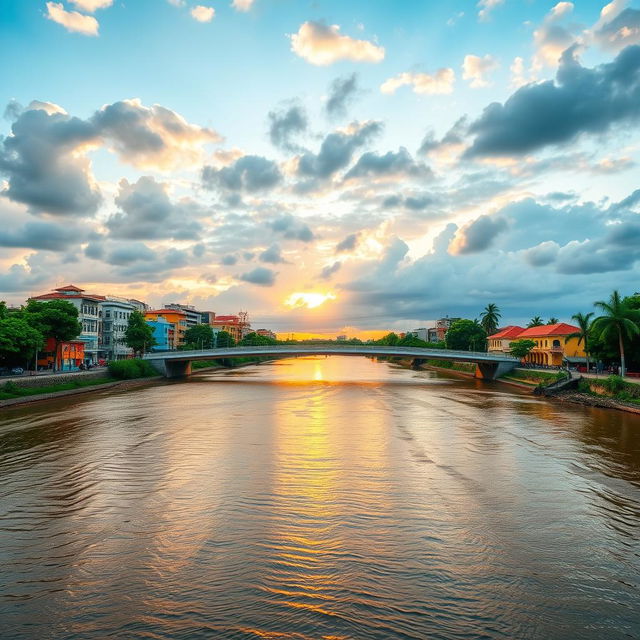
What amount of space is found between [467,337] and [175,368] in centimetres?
5695

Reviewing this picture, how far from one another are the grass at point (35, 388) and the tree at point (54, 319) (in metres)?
5.68

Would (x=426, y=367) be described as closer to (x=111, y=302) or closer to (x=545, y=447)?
(x=111, y=302)

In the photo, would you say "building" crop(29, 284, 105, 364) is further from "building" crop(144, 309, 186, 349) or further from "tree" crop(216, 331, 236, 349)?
"tree" crop(216, 331, 236, 349)

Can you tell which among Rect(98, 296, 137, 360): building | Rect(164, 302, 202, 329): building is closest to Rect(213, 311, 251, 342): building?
Rect(164, 302, 202, 329): building

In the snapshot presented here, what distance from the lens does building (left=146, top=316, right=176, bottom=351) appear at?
99375 mm

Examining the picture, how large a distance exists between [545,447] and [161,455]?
1709 cm

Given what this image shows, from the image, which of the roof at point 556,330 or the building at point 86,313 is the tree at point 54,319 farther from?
the roof at point 556,330

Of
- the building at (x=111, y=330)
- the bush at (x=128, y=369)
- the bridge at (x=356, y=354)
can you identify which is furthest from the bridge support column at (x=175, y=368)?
the building at (x=111, y=330)

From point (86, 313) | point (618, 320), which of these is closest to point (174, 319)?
point (86, 313)

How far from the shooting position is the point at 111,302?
78.2m

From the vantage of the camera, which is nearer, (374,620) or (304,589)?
(374,620)

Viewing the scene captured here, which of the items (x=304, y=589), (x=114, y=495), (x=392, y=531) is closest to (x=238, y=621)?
(x=304, y=589)

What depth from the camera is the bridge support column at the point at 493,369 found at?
5997 cm

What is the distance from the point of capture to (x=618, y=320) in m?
40.6
